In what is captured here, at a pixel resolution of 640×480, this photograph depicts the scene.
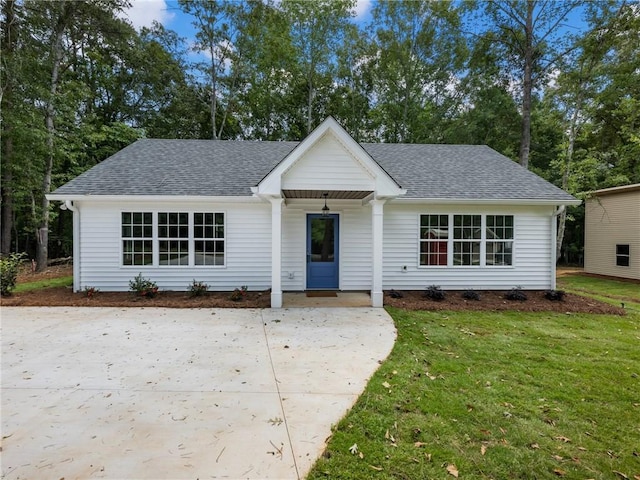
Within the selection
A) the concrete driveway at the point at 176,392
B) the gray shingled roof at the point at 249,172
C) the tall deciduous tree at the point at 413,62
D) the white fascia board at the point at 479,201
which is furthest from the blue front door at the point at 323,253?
the tall deciduous tree at the point at 413,62

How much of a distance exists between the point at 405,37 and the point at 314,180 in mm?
18558

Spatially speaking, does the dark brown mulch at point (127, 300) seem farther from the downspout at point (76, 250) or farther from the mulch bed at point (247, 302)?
the downspout at point (76, 250)

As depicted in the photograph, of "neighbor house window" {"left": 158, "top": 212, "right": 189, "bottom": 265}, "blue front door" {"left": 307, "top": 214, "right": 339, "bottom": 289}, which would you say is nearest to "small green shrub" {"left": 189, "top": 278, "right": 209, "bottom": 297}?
"neighbor house window" {"left": 158, "top": 212, "right": 189, "bottom": 265}

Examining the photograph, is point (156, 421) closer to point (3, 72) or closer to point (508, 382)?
point (508, 382)

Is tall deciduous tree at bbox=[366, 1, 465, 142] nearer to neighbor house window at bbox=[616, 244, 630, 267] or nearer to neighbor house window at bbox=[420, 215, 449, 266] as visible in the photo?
neighbor house window at bbox=[616, 244, 630, 267]

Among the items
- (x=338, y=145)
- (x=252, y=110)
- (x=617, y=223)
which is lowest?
(x=617, y=223)

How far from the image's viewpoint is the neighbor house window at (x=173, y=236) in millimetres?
9406

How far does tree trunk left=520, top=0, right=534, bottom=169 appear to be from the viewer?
15055 mm

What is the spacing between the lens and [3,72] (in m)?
12.4

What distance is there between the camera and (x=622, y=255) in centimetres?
1415

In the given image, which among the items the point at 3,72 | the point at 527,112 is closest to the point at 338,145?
the point at 527,112

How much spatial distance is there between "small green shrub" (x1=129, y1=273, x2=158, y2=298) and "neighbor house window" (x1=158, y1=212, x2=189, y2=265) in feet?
2.59

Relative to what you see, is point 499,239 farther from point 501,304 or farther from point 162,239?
point 162,239

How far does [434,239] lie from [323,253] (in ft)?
11.2
